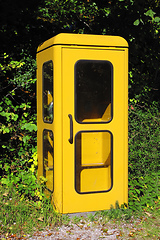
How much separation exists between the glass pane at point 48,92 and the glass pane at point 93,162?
1.57 ft

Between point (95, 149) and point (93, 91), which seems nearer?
point (93, 91)

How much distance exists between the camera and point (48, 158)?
4305 millimetres

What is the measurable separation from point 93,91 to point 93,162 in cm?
88

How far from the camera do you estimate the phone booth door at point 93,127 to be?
3.85 m

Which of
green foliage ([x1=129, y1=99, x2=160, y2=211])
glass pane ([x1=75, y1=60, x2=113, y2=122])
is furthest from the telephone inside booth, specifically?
green foliage ([x1=129, y1=99, x2=160, y2=211])

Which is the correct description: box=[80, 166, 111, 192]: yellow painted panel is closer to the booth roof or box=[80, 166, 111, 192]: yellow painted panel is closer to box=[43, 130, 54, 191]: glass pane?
box=[43, 130, 54, 191]: glass pane

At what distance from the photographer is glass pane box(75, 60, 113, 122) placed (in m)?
3.95

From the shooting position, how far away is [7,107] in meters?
5.13

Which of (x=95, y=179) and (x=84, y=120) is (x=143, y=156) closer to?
(x=95, y=179)

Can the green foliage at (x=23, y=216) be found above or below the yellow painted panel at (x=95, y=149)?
below

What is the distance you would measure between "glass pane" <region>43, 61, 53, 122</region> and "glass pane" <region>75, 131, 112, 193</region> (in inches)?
18.8

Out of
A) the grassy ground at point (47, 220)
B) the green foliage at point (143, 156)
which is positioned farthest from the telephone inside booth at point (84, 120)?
the green foliage at point (143, 156)

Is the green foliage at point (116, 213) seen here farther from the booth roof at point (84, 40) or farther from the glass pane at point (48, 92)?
the booth roof at point (84, 40)

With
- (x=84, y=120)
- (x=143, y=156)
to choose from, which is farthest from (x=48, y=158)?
(x=143, y=156)
